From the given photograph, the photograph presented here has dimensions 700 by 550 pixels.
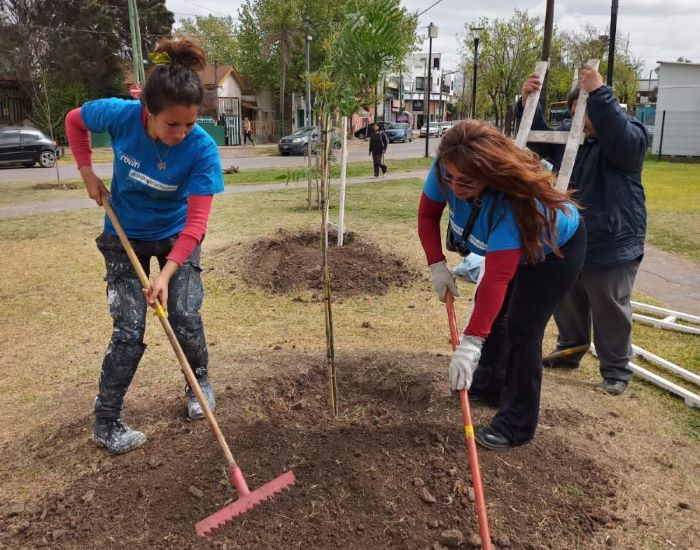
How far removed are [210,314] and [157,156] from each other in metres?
2.84

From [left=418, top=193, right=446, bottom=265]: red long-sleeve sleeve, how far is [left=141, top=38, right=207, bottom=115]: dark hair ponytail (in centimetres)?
118

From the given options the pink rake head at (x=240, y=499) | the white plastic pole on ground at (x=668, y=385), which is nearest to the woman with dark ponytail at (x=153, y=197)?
the pink rake head at (x=240, y=499)

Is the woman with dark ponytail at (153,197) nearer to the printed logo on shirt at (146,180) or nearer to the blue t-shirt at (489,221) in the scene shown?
the printed logo on shirt at (146,180)

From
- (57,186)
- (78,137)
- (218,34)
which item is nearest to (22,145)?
(57,186)

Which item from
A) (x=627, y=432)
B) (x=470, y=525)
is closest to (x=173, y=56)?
(x=470, y=525)

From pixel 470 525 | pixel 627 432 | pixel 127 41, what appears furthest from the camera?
pixel 127 41

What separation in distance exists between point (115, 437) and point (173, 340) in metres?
0.80

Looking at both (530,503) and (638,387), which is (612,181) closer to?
(638,387)

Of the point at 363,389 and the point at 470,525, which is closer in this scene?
the point at 470,525

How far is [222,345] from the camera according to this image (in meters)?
4.67

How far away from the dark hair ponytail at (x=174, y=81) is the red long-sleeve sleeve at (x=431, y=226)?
1.18m

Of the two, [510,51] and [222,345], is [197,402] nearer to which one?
[222,345]

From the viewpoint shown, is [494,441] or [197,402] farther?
[197,402]

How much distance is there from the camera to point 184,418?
131 inches
